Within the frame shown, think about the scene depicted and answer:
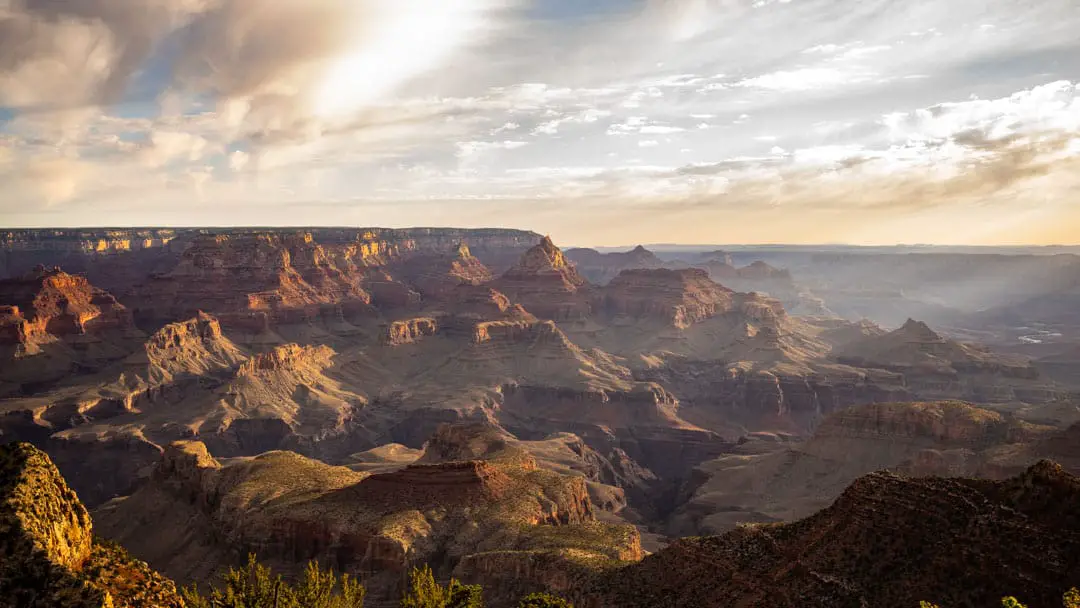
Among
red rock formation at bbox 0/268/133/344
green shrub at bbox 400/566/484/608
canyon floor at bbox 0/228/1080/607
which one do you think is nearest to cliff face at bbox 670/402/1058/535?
canyon floor at bbox 0/228/1080/607

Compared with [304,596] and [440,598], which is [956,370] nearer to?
[440,598]

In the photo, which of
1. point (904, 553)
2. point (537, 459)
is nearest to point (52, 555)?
point (904, 553)

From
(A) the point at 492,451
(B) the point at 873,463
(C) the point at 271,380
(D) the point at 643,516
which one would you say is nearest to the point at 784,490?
(B) the point at 873,463

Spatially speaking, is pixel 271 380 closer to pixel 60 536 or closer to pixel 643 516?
pixel 643 516

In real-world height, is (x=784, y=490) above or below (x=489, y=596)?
below

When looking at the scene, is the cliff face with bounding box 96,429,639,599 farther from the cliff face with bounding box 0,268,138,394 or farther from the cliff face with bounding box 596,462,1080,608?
the cliff face with bounding box 0,268,138,394
